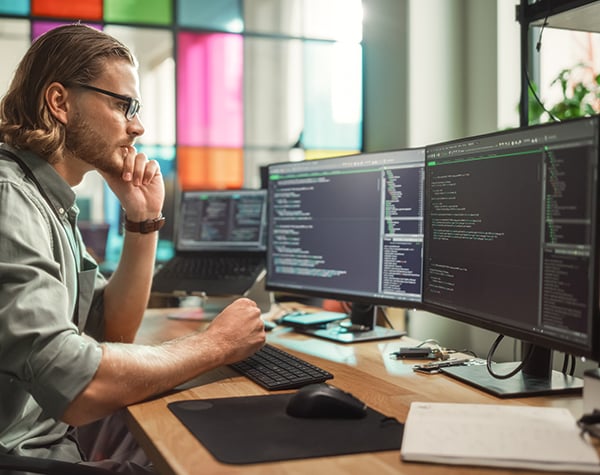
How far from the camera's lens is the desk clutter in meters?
0.91

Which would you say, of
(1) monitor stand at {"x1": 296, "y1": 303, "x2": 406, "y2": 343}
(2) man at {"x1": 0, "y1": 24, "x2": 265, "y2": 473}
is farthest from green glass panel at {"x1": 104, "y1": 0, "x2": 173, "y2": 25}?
(1) monitor stand at {"x1": 296, "y1": 303, "x2": 406, "y2": 343}

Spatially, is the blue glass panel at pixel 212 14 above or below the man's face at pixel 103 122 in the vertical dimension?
above

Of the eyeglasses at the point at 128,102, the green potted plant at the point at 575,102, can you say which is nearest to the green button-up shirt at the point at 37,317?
the eyeglasses at the point at 128,102

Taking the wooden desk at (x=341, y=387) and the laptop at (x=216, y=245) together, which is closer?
the wooden desk at (x=341, y=387)

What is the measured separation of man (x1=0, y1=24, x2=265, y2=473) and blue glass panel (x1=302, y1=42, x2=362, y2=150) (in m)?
2.81

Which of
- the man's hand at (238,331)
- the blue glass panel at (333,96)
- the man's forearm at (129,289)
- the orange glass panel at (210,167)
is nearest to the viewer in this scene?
the man's hand at (238,331)

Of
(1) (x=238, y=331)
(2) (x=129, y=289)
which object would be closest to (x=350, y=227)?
(1) (x=238, y=331)

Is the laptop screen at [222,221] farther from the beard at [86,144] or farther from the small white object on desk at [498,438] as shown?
the small white object on desk at [498,438]

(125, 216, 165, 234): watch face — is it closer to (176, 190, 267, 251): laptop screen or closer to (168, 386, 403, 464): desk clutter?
(176, 190, 267, 251): laptop screen

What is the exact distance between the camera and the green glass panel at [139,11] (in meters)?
4.11

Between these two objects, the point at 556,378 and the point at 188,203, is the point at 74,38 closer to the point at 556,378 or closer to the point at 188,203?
the point at 188,203

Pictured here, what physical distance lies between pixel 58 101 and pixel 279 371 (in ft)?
2.60

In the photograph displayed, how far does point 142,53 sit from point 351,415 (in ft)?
11.9

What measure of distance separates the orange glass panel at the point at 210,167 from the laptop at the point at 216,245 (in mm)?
1814
